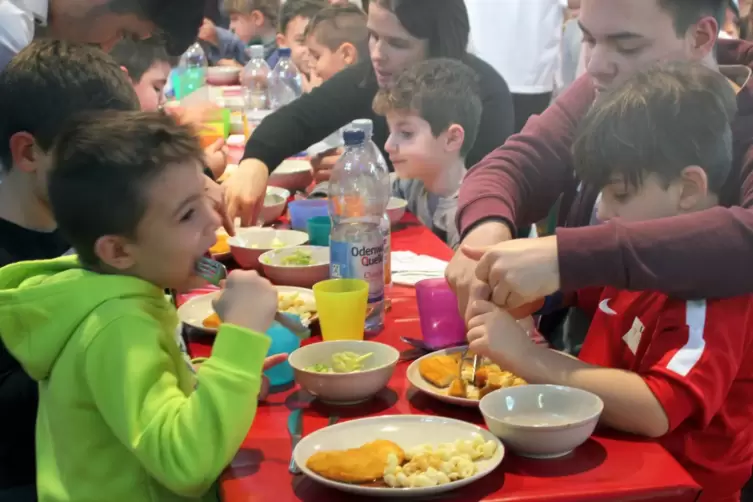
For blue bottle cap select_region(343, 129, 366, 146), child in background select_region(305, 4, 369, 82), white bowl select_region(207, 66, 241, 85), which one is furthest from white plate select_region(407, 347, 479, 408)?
white bowl select_region(207, 66, 241, 85)

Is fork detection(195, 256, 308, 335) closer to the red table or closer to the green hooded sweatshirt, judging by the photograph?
the green hooded sweatshirt

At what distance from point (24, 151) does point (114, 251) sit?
518 mm

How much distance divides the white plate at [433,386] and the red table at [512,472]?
0.02 m

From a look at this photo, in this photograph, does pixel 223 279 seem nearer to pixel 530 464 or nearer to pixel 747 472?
pixel 530 464

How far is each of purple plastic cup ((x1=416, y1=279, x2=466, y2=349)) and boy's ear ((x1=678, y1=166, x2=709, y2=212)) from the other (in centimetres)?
35

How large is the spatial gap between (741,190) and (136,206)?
80 centimetres

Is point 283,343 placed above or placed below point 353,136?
below

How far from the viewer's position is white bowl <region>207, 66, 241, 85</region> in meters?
4.82

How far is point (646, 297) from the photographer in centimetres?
117

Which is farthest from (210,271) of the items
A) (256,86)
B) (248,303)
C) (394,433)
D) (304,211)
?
(256,86)

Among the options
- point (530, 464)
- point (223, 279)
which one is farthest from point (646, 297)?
point (223, 279)

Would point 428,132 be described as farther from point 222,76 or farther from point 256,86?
point 222,76

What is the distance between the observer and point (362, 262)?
4.57ft

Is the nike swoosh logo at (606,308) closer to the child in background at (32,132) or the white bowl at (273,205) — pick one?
the child in background at (32,132)
